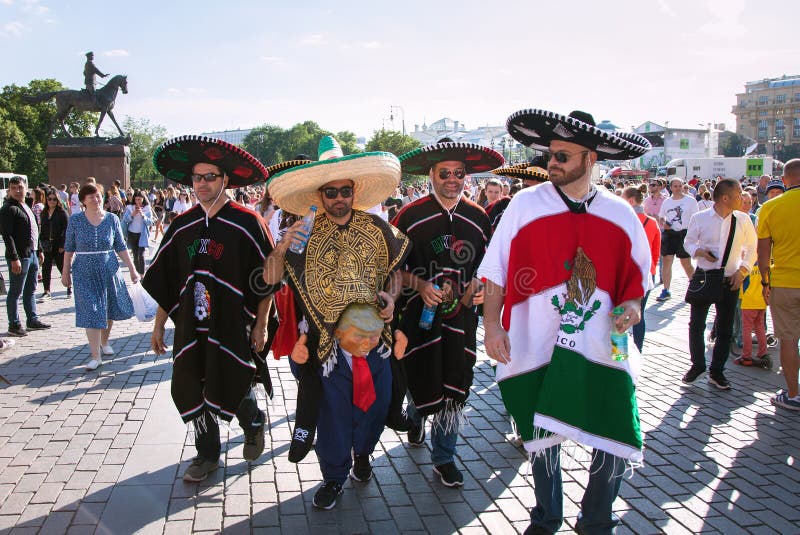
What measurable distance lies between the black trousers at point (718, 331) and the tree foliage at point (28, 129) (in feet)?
180

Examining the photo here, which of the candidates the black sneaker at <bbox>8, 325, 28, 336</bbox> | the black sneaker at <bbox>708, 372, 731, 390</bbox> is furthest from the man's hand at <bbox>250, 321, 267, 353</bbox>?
the black sneaker at <bbox>8, 325, 28, 336</bbox>

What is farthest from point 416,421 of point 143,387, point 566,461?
point 143,387

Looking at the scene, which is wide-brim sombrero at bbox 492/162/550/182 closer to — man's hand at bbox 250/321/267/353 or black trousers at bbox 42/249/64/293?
man's hand at bbox 250/321/267/353

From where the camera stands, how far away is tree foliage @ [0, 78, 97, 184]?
52259 mm

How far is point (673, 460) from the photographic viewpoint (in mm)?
4664

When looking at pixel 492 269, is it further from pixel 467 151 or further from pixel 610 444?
pixel 467 151

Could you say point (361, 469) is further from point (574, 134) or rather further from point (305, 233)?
point (574, 134)

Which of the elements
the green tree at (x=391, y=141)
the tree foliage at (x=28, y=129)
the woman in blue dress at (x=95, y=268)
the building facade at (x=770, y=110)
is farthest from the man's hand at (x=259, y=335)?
the building facade at (x=770, y=110)

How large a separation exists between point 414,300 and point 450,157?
1.07m

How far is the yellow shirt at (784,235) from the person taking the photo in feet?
18.3

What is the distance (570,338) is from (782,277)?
149 inches

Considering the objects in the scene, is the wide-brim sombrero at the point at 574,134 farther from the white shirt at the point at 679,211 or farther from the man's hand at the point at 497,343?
the white shirt at the point at 679,211

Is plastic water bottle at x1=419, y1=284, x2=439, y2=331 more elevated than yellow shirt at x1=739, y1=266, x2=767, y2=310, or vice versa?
plastic water bottle at x1=419, y1=284, x2=439, y2=331

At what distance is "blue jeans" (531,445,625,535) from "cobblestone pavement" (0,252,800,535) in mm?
476
